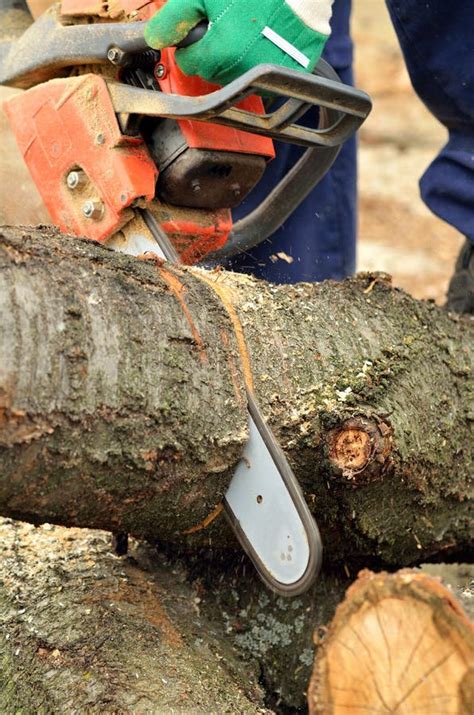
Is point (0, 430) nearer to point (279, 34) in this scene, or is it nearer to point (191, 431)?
point (191, 431)

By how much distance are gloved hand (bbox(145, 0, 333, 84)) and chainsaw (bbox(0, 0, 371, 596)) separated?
0.03 metres

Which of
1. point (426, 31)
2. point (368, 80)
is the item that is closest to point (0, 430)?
point (426, 31)

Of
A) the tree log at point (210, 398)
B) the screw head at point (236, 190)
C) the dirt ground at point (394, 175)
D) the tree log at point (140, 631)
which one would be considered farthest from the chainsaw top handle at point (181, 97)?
the dirt ground at point (394, 175)

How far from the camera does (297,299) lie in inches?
68.4

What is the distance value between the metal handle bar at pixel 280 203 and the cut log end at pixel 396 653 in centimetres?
120

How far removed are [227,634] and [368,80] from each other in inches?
271

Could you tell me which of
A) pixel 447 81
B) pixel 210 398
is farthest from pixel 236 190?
pixel 447 81

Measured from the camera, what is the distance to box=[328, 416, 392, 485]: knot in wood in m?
1.51

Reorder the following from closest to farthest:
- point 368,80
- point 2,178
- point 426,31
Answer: point 2,178, point 426,31, point 368,80

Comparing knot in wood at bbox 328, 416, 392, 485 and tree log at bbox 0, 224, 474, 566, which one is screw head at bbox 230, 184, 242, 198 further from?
knot in wood at bbox 328, 416, 392, 485

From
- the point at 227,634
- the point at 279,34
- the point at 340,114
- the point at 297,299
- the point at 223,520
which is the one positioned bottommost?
the point at 227,634

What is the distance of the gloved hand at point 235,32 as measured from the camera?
5.48ft

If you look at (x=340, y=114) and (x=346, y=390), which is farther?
(x=340, y=114)

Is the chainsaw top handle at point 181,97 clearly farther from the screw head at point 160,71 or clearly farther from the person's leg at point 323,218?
the person's leg at point 323,218
